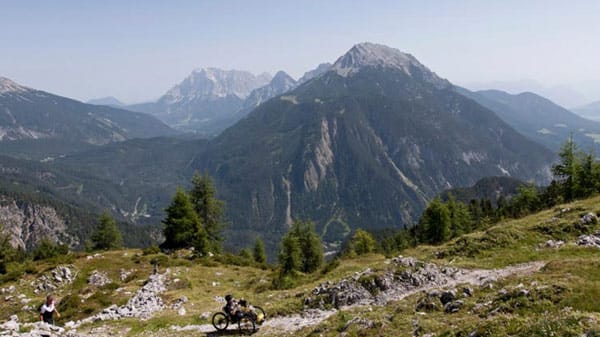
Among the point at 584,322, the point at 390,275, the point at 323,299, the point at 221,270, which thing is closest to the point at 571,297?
the point at 584,322

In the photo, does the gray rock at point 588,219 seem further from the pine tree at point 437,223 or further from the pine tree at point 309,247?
the pine tree at point 309,247

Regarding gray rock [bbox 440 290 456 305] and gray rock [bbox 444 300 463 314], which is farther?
gray rock [bbox 440 290 456 305]

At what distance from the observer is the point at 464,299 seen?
20734 millimetres

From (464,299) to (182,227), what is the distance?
5708 cm

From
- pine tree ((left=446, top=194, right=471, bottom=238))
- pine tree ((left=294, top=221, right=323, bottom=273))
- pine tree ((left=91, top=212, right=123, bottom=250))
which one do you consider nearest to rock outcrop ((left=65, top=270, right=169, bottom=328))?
pine tree ((left=294, top=221, right=323, bottom=273))

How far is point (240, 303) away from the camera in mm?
25125

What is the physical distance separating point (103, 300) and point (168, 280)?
8727 millimetres

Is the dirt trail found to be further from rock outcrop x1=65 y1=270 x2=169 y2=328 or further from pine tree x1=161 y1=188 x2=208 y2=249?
pine tree x1=161 y1=188 x2=208 y2=249

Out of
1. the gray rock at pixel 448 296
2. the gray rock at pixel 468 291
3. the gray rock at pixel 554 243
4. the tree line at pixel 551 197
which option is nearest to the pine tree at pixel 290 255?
the tree line at pixel 551 197

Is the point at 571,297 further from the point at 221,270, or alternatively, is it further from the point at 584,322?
the point at 221,270

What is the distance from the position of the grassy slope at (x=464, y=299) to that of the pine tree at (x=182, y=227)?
9.26 metres

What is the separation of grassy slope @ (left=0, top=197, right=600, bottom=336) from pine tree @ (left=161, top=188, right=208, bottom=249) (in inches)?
365

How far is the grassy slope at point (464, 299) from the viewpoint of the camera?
1534cm

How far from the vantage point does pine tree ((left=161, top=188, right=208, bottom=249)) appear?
226ft
